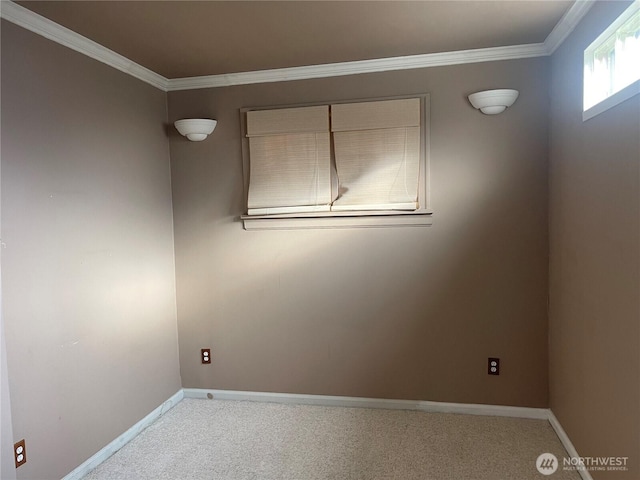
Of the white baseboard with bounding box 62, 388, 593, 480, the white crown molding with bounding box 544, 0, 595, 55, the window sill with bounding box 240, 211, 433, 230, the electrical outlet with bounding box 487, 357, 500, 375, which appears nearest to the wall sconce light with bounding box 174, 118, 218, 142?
the window sill with bounding box 240, 211, 433, 230

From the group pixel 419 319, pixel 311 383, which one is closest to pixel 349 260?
pixel 419 319

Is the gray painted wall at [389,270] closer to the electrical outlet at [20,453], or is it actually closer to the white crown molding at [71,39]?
the white crown molding at [71,39]

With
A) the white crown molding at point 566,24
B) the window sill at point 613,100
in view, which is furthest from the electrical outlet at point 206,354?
the white crown molding at point 566,24

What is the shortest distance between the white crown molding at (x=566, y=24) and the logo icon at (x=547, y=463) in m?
2.28

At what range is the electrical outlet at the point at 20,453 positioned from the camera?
6.38 ft

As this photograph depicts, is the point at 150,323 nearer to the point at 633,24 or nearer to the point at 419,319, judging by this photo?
the point at 419,319

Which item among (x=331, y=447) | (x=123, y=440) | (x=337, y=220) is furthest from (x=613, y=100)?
(x=123, y=440)

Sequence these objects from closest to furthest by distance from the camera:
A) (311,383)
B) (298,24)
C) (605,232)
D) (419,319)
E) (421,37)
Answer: (605,232) < (298,24) < (421,37) < (419,319) < (311,383)

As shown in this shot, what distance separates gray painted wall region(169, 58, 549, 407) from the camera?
2.73 meters

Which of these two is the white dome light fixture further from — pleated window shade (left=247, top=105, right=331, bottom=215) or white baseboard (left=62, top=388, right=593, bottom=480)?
white baseboard (left=62, top=388, right=593, bottom=480)

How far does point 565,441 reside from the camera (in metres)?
2.42

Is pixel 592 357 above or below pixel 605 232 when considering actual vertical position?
below

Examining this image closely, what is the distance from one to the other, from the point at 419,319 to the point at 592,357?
1.07m

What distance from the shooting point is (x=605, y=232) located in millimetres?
1876
